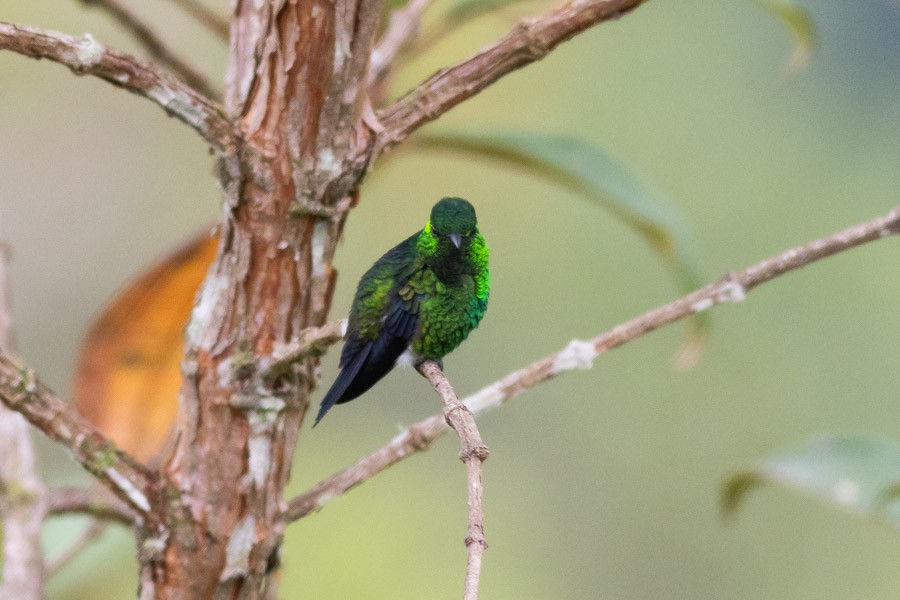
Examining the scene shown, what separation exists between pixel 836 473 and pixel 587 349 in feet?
2.58

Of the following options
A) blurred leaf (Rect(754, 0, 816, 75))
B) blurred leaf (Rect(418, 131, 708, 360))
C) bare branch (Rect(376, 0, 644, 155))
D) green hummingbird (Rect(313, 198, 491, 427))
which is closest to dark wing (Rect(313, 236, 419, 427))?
green hummingbird (Rect(313, 198, 491, 427))

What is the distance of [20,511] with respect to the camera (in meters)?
1.07

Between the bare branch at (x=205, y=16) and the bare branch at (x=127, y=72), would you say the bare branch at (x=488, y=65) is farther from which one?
the bare branch at (x=205, y=16)

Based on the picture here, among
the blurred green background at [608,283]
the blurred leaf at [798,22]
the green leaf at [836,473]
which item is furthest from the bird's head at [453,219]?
the blurred green background at [608,283]

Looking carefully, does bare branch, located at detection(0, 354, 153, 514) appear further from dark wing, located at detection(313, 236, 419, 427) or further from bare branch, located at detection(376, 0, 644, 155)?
bare branch, located at detection(376, 0, 644, 155)

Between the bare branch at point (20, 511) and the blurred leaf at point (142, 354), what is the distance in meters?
0.18

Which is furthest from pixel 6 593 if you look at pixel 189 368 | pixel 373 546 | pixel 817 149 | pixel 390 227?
pixel 817 149

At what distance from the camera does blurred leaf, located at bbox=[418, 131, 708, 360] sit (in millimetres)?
1433

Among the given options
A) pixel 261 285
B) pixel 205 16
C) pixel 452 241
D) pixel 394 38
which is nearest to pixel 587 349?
pixel 452 241

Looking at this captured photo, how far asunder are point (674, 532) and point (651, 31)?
9.63ft

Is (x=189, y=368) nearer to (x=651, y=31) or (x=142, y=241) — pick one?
(x=142, y=241)

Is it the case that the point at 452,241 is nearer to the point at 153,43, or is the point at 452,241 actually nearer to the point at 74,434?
the point at 74,434

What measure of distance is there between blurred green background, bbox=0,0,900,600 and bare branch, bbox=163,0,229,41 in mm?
2728

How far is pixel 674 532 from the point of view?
5445mm
